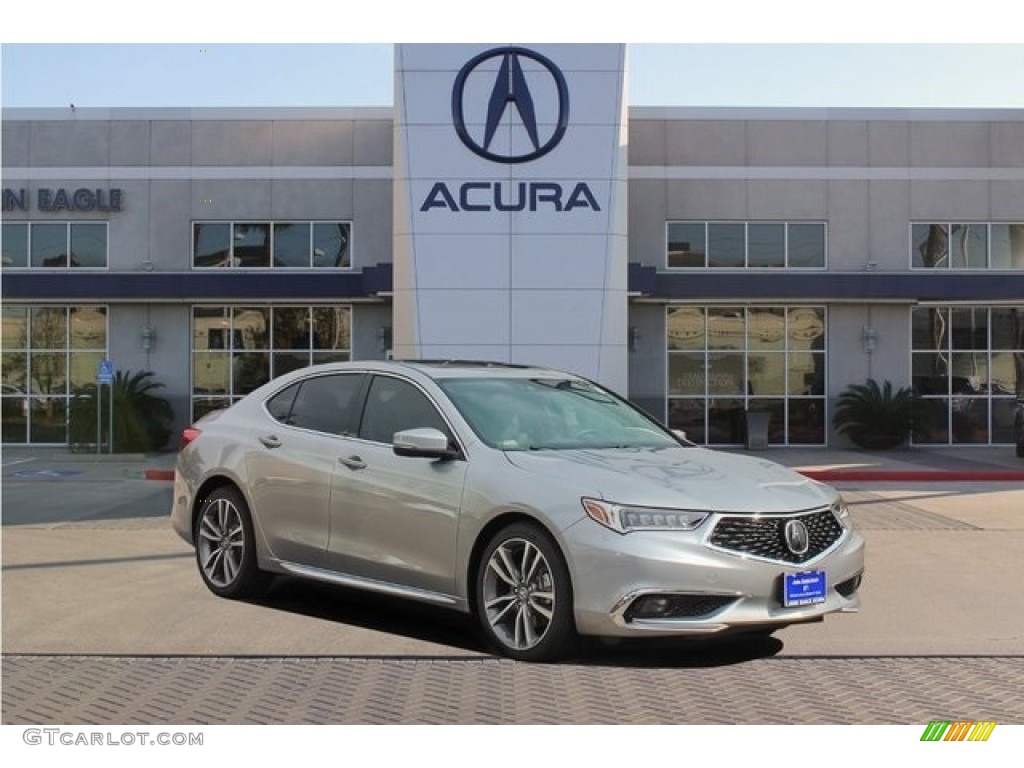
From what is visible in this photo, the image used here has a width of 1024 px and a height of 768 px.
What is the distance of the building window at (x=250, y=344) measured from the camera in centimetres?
2953

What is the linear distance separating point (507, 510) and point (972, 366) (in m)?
28.1

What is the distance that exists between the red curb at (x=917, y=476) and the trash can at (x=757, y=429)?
242 inches

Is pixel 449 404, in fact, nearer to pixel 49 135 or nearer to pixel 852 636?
pixel 852 636

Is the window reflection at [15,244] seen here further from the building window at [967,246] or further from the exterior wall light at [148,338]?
the building window at [967,246]

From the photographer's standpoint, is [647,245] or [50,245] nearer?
[647,245]

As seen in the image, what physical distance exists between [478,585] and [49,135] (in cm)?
2822

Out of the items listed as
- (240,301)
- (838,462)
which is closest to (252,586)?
(838,462)

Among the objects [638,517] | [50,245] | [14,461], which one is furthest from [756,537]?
[50,245]

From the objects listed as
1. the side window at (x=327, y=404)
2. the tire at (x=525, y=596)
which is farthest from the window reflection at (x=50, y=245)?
the tire at (x=525, y=596)

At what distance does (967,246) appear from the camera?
2986cm

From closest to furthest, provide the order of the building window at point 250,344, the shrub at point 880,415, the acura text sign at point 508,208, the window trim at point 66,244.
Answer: the acura text sign at point 508,208 → the shrub at point 880,415 → the building window at point 250,344 → the window trim at point 66,244

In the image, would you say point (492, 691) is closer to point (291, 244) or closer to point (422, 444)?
point (422, 444)

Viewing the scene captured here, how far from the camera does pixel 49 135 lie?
29578 millimetres

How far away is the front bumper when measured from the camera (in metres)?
4.24
